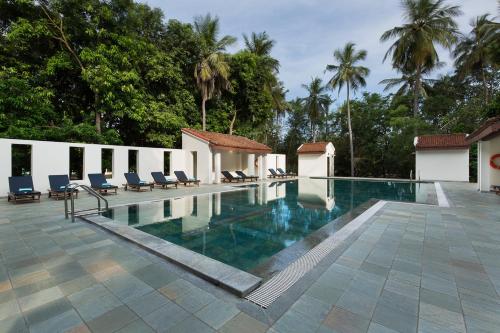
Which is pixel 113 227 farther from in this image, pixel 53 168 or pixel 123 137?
pixel 123 137

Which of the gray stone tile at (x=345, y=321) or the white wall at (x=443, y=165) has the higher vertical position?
the white wall at (x=443, y=165)

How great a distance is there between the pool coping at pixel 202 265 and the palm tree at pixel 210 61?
1570 centimetres

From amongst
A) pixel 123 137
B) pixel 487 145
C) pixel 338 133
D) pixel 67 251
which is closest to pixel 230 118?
pixel 123 137

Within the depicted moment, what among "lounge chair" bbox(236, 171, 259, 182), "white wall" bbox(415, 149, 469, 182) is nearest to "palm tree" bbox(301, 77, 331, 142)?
"white wall" bbox(415, 149, 469, 182)

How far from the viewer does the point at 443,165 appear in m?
17.7

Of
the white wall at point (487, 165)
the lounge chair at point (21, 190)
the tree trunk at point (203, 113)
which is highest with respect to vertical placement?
the tree trunk at point (203, 113)

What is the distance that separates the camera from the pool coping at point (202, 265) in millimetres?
2791

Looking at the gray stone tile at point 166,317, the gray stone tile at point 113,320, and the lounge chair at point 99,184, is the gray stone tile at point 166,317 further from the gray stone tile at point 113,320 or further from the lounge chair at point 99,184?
the lounge chair at point 99,184

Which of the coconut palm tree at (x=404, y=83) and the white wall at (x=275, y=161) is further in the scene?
the coconut palm tree at (x=404, y=83)

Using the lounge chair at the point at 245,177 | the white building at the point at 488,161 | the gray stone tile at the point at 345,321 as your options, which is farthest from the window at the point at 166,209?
the white building at the point at 488,161

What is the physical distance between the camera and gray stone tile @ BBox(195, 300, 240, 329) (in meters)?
2.16

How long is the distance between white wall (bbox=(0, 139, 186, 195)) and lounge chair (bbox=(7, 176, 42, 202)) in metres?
1.14

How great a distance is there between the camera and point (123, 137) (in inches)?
655

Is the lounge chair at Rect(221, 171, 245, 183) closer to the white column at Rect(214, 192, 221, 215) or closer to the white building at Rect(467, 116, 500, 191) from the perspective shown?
the white column at Rect(214, 192, 221, 215)
